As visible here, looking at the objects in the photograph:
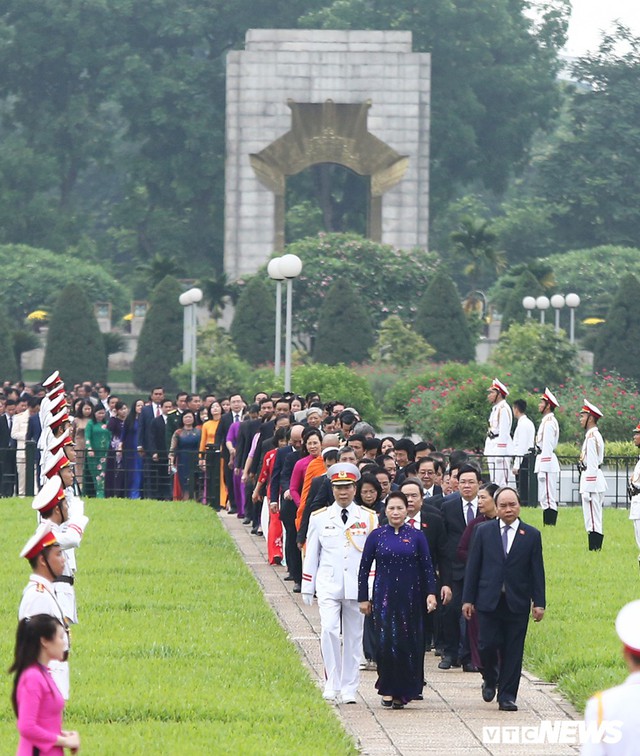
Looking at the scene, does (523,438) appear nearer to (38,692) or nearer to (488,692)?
(488,692)

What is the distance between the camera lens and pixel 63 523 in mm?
11344

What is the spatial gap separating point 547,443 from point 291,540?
6372 mm

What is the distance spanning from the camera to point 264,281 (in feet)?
182

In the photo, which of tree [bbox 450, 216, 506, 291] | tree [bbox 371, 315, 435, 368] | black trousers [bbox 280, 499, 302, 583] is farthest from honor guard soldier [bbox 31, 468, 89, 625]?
tree [bbox 450, 216, 506, 291]

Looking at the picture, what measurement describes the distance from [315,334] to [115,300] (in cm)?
1297

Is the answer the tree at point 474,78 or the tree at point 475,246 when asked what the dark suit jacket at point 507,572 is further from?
the tree at point 474,78

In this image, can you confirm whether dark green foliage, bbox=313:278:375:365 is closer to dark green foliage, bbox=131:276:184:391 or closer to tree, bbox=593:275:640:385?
dark green foliage, bbox=131:276:184:391

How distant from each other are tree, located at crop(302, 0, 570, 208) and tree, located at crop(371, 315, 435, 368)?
23785 mm

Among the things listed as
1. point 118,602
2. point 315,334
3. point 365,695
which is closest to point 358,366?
point 315,334

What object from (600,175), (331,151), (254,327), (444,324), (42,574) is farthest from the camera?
(600,175)

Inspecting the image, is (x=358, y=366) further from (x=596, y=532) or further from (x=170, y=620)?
(x=170, y=620)

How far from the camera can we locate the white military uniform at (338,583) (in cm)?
1207

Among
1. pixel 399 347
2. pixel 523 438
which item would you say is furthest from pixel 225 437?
pixel 399 347

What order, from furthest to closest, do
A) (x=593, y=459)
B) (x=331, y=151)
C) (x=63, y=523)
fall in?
(x=331, y=151) → (x=593, y=459) → (x=63, y=523)
